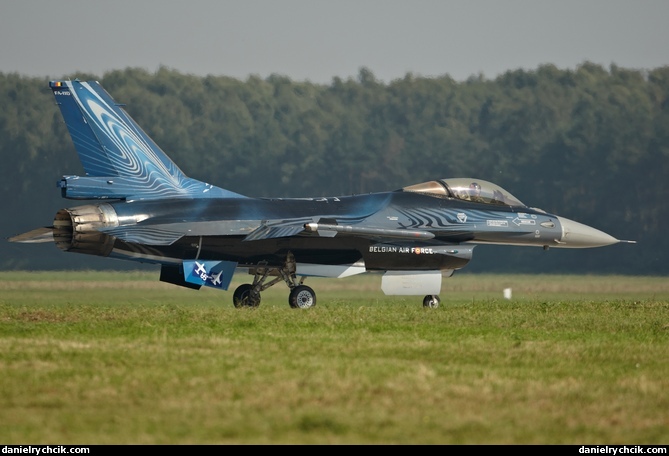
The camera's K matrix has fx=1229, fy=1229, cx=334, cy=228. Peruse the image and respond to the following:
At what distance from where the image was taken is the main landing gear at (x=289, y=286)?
23.0 meters

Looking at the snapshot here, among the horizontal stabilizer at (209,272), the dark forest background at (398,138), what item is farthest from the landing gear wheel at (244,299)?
the dark forest background at (398,138)

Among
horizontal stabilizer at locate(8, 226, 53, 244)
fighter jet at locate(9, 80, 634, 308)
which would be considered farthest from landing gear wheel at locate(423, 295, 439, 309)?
horizontal stabilizer at locate(8, 226, 53, 244)

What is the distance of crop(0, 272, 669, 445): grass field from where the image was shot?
32.5 ft

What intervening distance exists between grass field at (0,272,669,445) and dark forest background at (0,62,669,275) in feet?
97.5

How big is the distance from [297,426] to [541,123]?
46.0 meters

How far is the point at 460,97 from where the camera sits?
190ft

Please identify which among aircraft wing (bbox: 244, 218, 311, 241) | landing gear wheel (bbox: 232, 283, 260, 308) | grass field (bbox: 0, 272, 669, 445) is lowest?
grass field (bbox: 0, 272, 669, 445)

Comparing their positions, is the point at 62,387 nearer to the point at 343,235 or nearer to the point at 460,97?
the point at 343,235

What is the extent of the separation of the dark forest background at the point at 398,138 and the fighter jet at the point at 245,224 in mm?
24047

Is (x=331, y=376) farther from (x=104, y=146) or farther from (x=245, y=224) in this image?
(x=104, y=146)

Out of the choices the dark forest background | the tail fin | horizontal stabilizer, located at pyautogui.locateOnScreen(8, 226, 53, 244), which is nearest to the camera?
the tail fin

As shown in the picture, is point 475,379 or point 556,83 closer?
point 475,379

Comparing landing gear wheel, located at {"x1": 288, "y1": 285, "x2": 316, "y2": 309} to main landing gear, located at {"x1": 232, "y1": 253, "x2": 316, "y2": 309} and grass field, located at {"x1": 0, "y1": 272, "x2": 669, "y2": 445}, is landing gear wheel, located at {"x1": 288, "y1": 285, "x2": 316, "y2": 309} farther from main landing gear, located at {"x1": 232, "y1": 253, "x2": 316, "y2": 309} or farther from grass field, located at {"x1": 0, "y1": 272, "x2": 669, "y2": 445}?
grass field, located at {"x1": 0, "y1": 272, "x2": 669, "y2": 445}

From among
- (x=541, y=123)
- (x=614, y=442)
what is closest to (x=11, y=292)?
(x=614, y=442)
